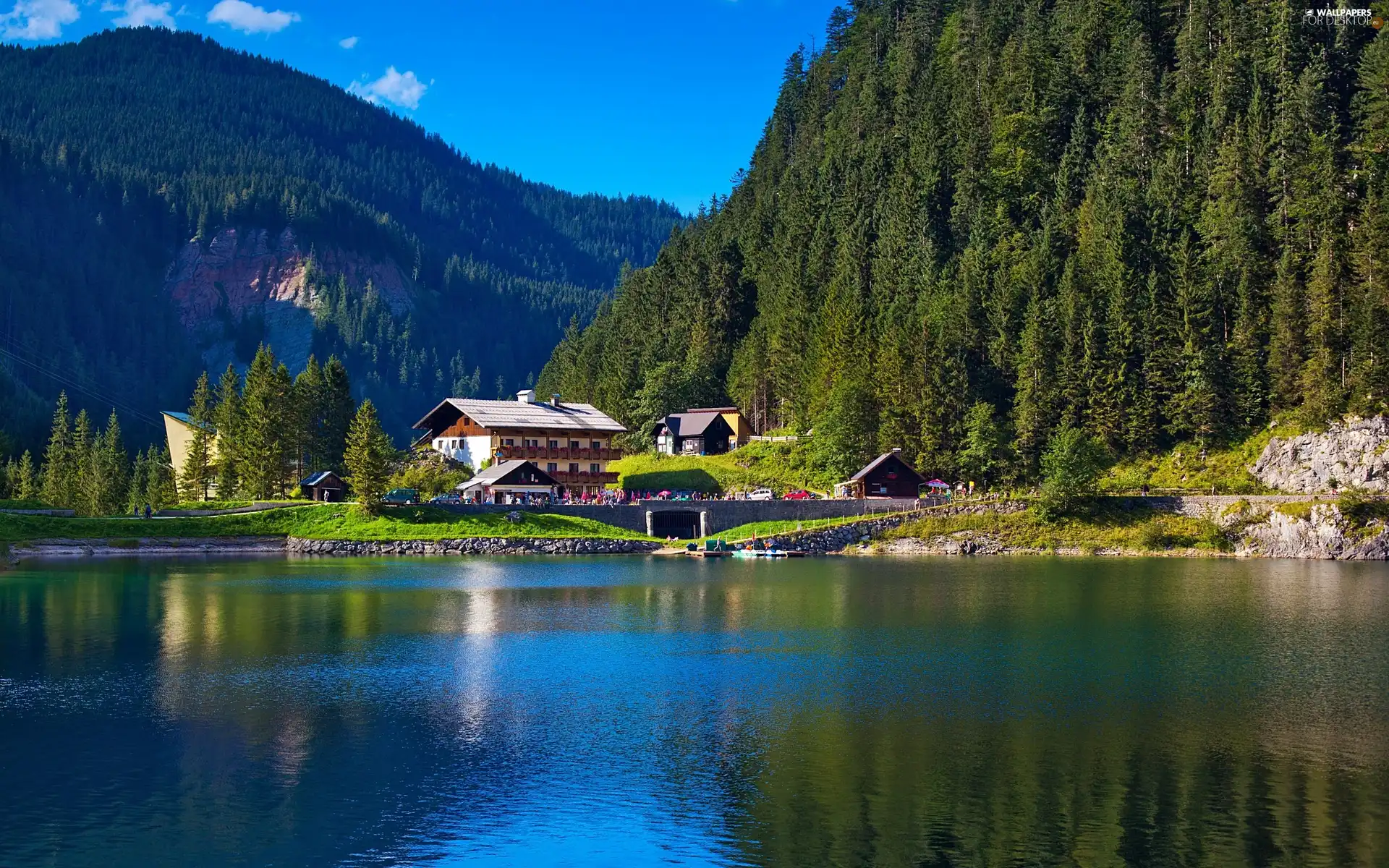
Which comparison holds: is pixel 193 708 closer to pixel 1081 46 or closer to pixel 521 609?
pixel 521 609

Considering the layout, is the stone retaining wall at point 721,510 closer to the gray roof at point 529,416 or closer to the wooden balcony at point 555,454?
the wooden balcony at point 555,454

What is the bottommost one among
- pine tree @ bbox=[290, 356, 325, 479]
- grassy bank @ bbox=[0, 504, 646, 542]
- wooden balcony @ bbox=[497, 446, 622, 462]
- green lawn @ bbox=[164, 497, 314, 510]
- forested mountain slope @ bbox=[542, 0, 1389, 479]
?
grassy bank @ bbox=[0, 504, 646, 542]

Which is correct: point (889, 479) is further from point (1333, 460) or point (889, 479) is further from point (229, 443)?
point (229, 443)

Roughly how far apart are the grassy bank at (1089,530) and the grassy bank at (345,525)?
25561 millimetres

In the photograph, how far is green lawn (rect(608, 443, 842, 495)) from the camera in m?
115

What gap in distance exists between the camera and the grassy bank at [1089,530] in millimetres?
88062

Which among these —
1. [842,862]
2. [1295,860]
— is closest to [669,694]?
[842,862]

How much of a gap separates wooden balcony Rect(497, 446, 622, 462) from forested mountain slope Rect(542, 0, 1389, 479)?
17822 millimetres

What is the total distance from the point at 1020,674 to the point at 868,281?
10331cm

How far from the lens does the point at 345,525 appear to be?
3910 inches

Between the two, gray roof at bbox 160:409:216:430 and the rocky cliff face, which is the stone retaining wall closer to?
the rocky cliff face

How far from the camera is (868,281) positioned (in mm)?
139125

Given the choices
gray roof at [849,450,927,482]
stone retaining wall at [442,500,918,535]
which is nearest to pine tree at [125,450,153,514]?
stone retaining wall at [442,500,918,535]

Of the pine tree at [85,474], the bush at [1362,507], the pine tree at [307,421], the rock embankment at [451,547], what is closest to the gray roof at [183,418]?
the pine tree at [85,474]
